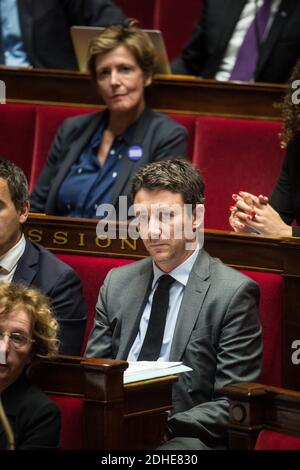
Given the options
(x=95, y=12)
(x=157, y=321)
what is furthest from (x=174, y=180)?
(x=95, y=12)

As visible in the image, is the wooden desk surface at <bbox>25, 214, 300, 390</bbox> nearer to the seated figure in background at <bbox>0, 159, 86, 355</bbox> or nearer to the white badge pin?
the seated figure in background at <bbox>0, 159, 86, 355</bbox>

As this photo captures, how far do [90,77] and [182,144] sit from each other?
0.20 m

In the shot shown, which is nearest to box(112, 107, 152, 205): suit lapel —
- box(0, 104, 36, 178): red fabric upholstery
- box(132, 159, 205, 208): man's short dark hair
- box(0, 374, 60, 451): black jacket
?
box(0, 104, 36, 178): red fabric upholstery

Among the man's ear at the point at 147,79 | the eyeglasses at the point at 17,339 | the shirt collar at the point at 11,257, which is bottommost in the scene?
the eyeglasses at the point at 17,339

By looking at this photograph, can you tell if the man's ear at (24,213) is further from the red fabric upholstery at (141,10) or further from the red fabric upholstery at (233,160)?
the red fabric upholstery at (141,10)

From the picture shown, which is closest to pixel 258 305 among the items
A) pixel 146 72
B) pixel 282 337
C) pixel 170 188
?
pixel 282 337

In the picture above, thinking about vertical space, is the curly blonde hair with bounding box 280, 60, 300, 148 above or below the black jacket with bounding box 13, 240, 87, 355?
above

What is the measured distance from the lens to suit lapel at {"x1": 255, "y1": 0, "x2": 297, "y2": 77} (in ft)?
4.93

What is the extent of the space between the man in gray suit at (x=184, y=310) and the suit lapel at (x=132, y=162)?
0.31 metres

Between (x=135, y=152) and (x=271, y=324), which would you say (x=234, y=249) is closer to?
(x=271, y=324)

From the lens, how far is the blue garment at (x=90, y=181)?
1373 mm

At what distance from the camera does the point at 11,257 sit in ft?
3.43

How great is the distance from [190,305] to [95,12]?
2.72ft

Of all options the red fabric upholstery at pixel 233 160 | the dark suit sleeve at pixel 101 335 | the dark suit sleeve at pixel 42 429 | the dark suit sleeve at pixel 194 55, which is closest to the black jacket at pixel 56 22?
the dark suit sleeve at pixel 194 55
